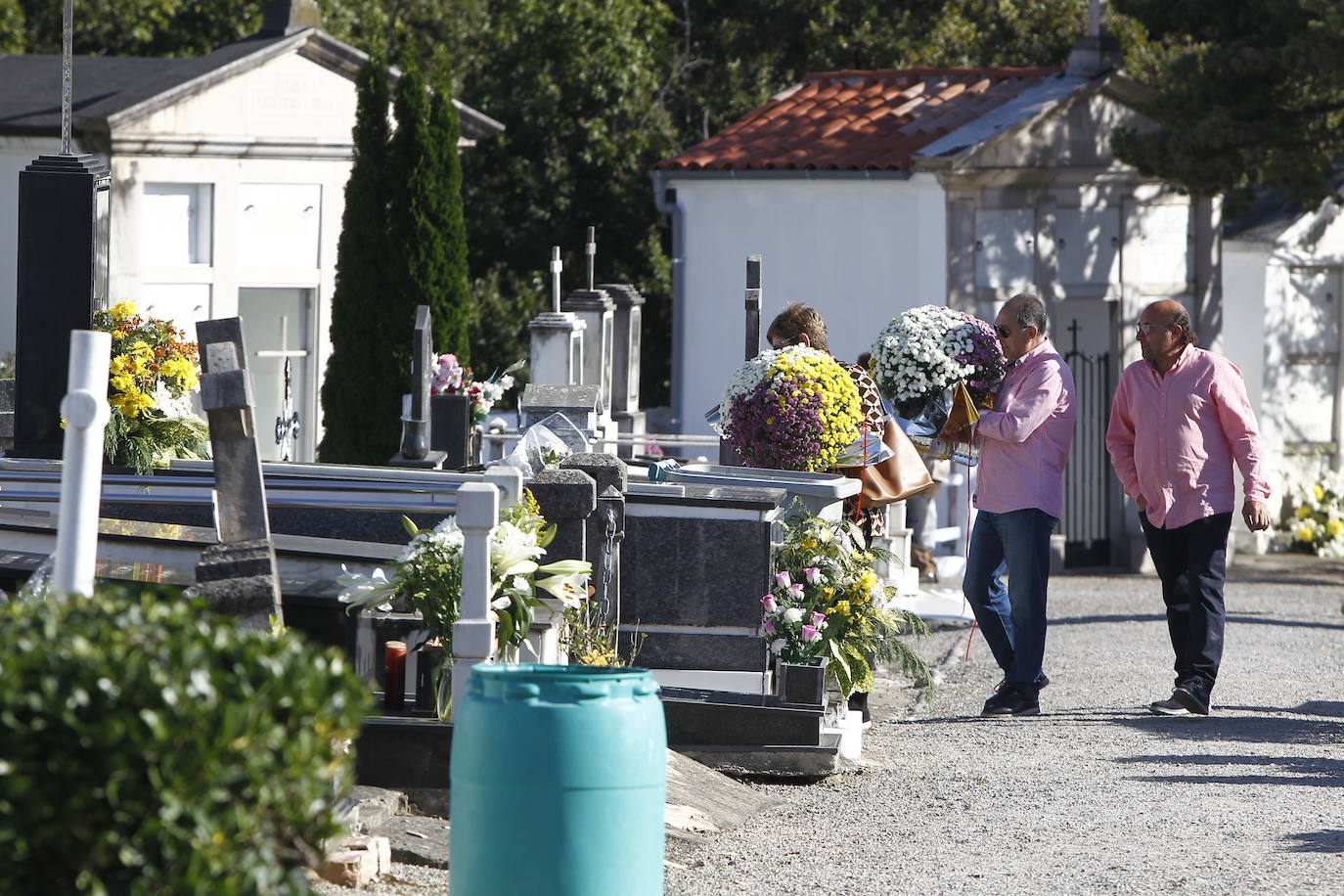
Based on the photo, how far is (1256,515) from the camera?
8070 mm

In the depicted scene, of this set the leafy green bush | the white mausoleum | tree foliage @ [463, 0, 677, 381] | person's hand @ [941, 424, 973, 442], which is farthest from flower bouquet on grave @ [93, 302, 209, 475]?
tree foliage @ [463, 0, 677, 381]

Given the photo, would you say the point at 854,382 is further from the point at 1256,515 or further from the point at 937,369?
the point at 1256,515

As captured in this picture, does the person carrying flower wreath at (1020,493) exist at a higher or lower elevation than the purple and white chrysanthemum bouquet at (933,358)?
lower

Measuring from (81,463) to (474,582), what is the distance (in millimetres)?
1542

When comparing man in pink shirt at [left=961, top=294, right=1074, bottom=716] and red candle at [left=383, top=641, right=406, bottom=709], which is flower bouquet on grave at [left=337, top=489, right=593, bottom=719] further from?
man in pink shirt at [left=961, top=294, right=1074, bottom=716]

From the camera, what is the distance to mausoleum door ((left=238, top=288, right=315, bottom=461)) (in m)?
16.8

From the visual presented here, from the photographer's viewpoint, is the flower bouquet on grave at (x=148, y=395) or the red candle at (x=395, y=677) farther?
the flower bouquet on grave at (x=148, y=395)

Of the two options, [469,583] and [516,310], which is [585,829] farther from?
[516,310]

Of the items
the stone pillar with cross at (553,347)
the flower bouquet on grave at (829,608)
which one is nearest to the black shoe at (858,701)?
the flower bouquet on grave at (829,608)

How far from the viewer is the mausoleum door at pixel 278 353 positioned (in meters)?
16.8

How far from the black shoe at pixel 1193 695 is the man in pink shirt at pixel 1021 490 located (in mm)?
630

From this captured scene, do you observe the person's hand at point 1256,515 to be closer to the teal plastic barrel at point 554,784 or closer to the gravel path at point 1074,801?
the gravel path at point 1074,801

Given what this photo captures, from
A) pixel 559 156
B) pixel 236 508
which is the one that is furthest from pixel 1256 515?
pixel 559 156

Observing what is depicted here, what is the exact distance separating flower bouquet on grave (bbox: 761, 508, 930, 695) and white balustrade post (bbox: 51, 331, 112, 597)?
11.8 ft
